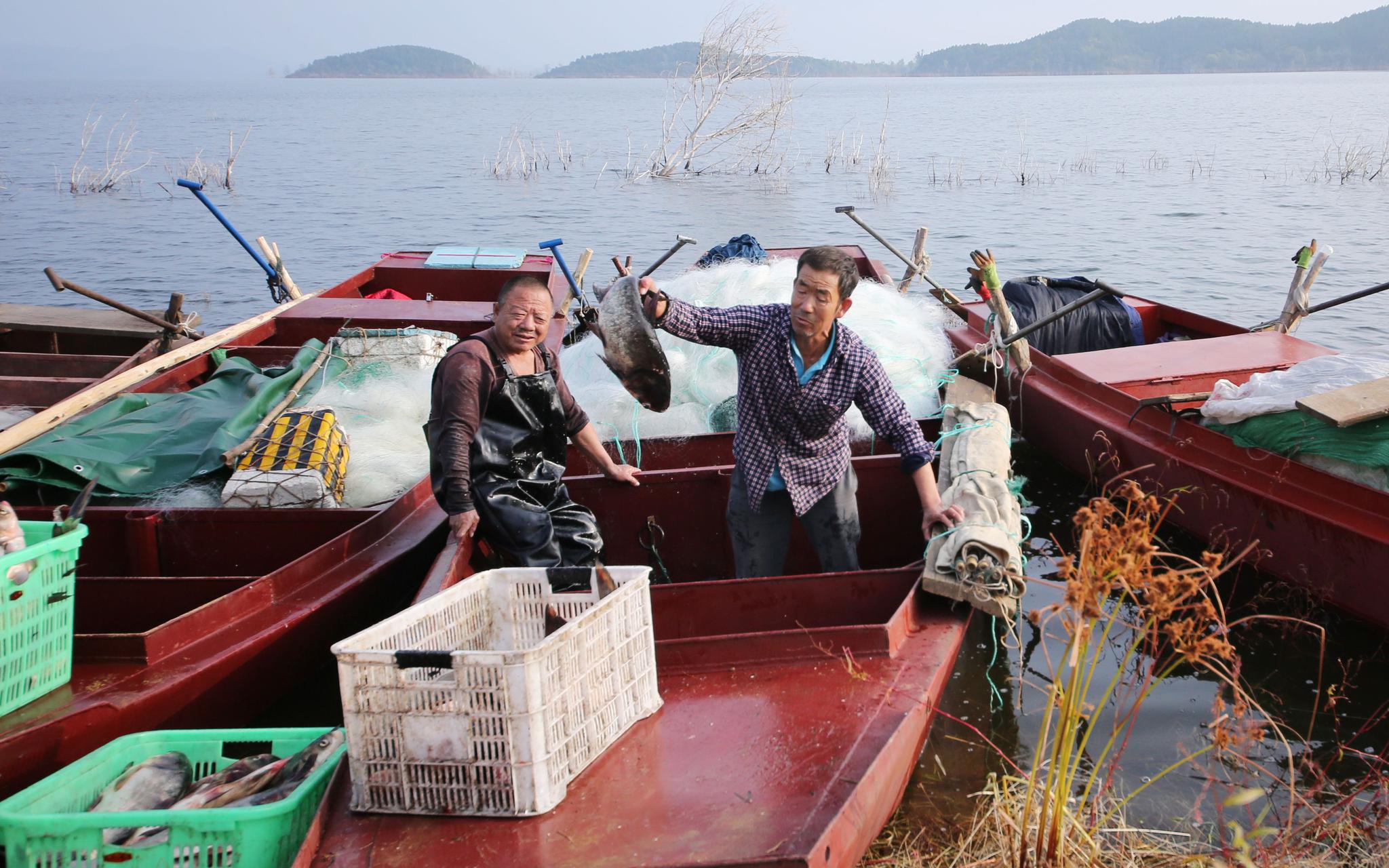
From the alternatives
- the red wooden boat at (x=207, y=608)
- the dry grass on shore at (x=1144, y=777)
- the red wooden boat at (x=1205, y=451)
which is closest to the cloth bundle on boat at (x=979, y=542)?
the dry grass on shore at (x=1144, y=777)

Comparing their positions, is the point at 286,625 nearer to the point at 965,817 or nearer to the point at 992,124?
the point at 965,817

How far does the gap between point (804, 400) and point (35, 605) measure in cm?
272

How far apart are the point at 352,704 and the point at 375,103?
311ft

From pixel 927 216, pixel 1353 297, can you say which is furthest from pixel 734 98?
pixel 1353 297

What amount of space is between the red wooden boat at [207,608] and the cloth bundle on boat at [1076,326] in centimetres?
512

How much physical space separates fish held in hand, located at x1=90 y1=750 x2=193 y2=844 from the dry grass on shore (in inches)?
91.8

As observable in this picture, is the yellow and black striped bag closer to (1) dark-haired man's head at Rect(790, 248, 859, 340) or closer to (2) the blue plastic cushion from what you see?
(1) dark-haired man's head at Rect(790, 248, 859, 340)

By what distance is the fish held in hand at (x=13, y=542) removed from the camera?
11.4 feet

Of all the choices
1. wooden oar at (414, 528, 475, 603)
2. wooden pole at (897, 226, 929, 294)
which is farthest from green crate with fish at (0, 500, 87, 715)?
wooden pole at (897, 226, 929, 294)

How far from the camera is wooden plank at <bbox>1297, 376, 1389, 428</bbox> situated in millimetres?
5277

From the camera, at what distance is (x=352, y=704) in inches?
118

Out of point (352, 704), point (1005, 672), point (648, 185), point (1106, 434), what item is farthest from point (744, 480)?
point (648, 185)

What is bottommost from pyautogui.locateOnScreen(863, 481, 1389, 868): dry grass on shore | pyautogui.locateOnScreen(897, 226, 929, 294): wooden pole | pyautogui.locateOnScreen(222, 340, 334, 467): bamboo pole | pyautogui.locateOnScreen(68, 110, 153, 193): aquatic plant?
pyautogui.locateOnScreen(863, 481, 1389, 868): dry grass on shore

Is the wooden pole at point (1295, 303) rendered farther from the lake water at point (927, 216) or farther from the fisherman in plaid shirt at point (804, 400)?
the fisherman in plaid shirt at point (804, 400)
